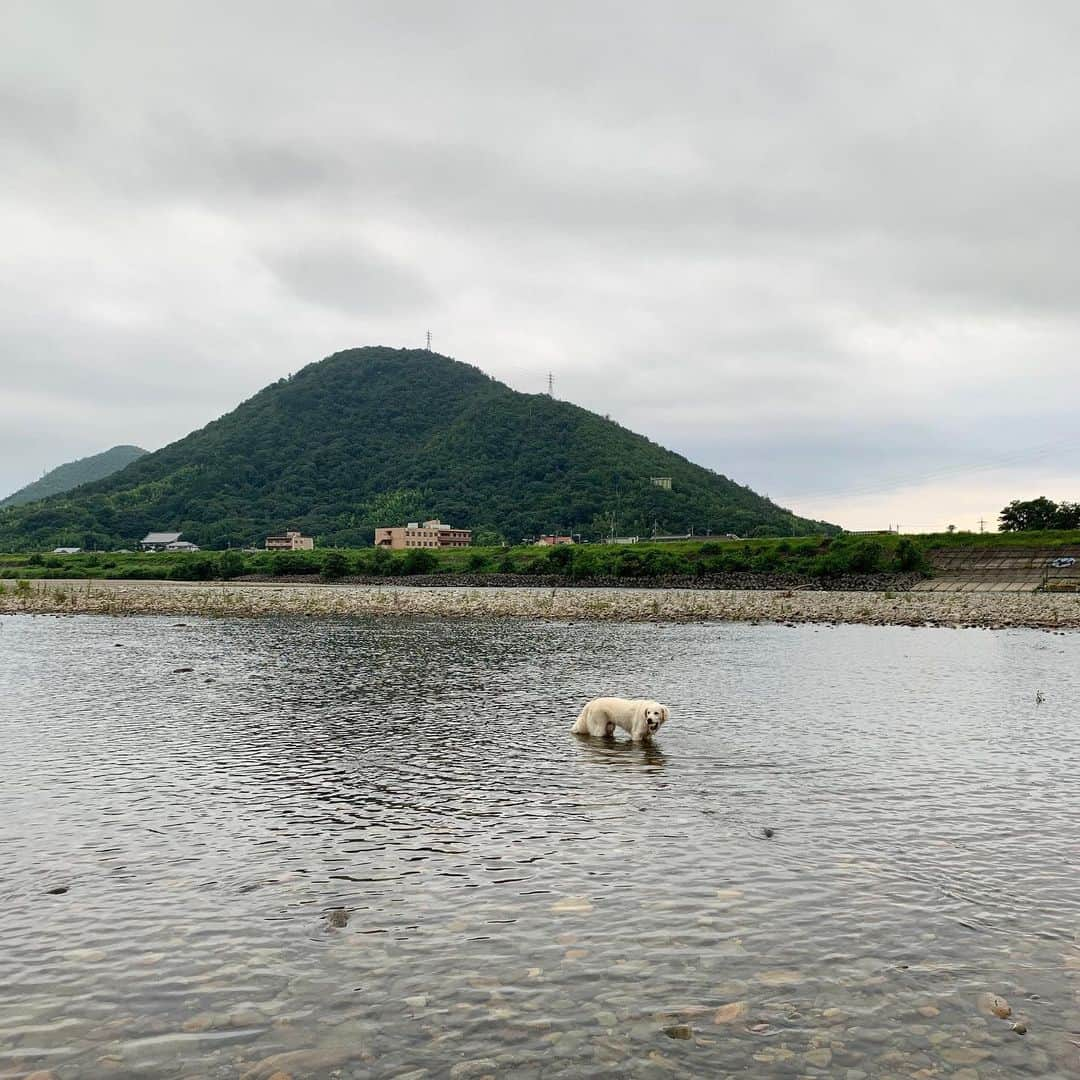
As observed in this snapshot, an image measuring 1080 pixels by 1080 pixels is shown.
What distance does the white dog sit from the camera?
18.0 m

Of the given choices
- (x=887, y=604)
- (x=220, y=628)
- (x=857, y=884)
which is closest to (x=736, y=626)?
(x=887, y=604)

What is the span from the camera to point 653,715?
17.9m

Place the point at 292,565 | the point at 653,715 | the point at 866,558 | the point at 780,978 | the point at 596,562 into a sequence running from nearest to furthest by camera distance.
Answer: the point at 780,978, the point at 653,715, the point at 866,558, the point at 596,562, the point at 292,565

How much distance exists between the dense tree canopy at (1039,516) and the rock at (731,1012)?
136069 millimetres

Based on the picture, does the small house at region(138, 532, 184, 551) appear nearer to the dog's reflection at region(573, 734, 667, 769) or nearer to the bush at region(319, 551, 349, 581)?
the bush at region(319, 551, 349, 581)

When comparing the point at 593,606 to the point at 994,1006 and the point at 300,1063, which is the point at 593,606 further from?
the point at 300,1063

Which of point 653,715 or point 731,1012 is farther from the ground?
point 653,715

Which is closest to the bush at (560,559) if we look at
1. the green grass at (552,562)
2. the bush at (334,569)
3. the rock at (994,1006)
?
the green grass at (552,562)

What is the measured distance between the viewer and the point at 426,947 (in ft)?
26.9

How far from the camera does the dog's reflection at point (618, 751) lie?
1642 centimetres

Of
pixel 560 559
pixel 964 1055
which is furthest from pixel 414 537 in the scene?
pixel 964 1055

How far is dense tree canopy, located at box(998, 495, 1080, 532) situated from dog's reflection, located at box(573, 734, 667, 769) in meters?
127

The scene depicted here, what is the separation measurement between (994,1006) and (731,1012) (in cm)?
221

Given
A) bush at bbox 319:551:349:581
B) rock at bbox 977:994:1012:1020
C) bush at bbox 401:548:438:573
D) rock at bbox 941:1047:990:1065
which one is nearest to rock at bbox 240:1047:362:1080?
rock at bbox 941:1047:990:1065
